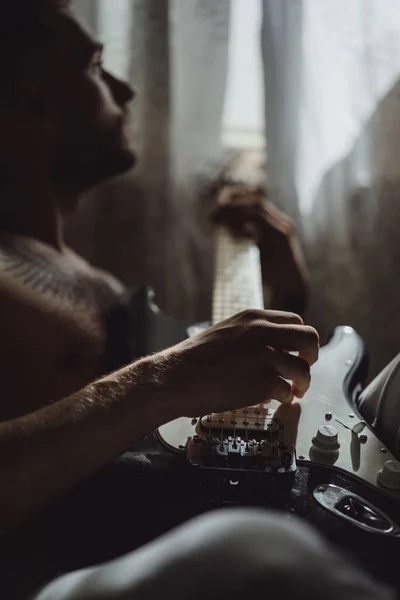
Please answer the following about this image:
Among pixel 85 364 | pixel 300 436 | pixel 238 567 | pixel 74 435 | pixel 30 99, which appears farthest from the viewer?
pixel 30 99

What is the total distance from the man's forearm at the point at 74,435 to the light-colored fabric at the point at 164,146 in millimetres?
799

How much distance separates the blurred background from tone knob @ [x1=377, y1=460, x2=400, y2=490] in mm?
604

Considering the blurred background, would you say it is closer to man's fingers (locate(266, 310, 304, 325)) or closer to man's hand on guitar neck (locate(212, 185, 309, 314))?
man's hand on guitar neck (locate(212, 185, 309, 314))

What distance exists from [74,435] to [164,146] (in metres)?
0.95

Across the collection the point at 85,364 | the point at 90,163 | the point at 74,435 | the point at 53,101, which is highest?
the point at 53,101

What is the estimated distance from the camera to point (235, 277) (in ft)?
3.53

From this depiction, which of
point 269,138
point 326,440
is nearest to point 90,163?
point 269,138

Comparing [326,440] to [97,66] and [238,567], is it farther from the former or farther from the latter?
[97,66]

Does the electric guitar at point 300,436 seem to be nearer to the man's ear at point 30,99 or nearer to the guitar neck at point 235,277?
the guitar neck at point 235,277

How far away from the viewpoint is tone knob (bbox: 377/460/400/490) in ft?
1.81

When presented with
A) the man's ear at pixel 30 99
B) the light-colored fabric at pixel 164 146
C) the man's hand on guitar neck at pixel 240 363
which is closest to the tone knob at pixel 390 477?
the man's hand on guitar neck at pixel 240 363

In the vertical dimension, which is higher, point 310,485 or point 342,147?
point 342,147

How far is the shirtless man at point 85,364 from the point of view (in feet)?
0.98

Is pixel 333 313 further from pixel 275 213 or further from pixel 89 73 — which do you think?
pixel 89 73
